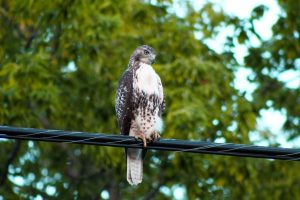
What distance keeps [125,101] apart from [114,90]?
3699mm

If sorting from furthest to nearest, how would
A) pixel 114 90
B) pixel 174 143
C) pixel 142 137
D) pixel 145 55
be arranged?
pixel 114 90, pixel 145 55, pixel 142 137, pixel 174 143

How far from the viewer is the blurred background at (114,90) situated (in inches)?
443

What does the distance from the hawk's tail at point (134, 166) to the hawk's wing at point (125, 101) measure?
27 cm

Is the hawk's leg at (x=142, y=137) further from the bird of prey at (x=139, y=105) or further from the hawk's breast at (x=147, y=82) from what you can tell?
the hawk's breast at (x=147, y=82)

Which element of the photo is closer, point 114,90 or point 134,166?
point 134,166

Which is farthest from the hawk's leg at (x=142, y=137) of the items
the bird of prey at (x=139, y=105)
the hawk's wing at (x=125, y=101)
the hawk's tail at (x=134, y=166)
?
the hawk's tail at (x=134, y=166)

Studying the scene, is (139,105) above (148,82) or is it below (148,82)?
below

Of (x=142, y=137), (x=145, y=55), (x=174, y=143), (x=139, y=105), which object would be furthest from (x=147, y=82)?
(x=174, y=143)

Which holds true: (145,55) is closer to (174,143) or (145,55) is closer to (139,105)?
(139,105)

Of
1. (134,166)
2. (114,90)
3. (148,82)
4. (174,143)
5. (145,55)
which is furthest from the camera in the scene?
(114,90)

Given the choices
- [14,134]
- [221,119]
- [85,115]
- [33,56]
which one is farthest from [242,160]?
[14,134]

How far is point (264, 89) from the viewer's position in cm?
1421

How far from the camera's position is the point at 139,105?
27.5ft

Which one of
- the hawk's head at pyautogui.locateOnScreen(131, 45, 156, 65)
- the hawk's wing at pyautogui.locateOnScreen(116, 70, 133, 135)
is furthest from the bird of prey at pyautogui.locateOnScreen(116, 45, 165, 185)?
the hawk's head at pyautogui.locateOnScreen(131, 45, 156, 65)
